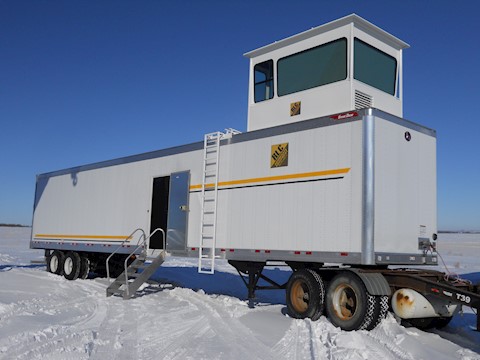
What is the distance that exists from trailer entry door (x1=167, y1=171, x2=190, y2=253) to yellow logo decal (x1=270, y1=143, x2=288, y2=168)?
8.83ft

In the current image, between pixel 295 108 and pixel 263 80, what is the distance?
1359 mm

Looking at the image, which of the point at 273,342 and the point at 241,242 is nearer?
the point at 273,342

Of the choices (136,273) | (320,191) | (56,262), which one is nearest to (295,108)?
(320,191)

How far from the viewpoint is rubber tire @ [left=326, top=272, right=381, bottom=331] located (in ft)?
27.0

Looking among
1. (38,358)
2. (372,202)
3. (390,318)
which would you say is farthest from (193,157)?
(38,358)

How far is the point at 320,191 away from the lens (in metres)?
9.27

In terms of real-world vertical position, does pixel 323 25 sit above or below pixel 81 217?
above

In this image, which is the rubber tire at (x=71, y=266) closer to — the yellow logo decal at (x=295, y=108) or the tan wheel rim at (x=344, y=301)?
the yellow logo decal at (x=295, y=108)

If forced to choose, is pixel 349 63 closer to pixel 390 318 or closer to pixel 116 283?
pixel 390 318

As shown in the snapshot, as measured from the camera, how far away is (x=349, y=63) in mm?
10031

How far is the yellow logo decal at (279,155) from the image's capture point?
10008 mm

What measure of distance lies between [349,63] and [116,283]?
718 centimetres

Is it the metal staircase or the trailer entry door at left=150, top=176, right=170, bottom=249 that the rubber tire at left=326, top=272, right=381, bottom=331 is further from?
the trailer entry door at left=150, top=176, right=170, bottom=249

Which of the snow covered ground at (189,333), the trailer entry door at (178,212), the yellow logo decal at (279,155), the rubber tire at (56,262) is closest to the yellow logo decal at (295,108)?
the yellow logo decal at (279,155)
